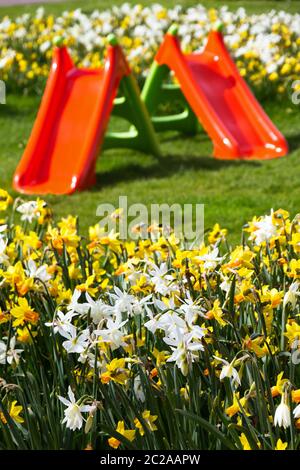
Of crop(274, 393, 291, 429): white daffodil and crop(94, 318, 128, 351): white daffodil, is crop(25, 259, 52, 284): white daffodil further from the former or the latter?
crop(274, 393, 291, 429): white daffodil

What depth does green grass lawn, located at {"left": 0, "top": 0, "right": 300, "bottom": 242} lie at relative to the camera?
565 centimetres

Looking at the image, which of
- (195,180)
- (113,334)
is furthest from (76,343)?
(195,180)

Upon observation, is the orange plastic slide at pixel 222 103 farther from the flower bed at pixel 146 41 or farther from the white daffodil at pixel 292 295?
the white daffodil at pixel 292 295

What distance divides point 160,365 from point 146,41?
697cm

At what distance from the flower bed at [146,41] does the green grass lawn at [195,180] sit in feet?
1.85

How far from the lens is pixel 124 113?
6738 mm

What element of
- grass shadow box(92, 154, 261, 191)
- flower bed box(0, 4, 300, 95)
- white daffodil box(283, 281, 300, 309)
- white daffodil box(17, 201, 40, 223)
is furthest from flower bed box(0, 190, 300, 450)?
flower bed box(0, 4, 300, 95)

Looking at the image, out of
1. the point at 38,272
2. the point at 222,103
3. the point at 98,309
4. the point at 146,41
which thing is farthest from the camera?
the point at 146,41

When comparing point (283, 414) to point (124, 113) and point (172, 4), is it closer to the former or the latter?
point (124, 113)

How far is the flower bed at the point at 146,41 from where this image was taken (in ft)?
26.6

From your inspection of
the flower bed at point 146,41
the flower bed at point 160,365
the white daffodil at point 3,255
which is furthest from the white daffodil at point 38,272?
the flower bed at point 146,41

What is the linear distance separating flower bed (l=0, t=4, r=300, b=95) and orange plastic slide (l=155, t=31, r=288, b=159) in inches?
32.8
